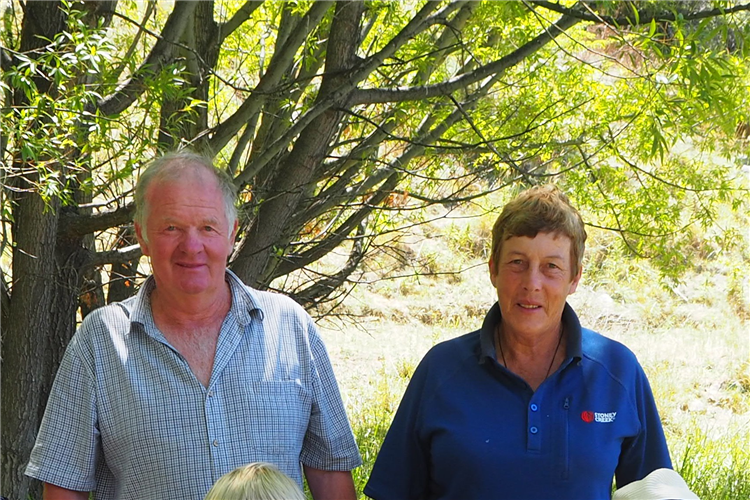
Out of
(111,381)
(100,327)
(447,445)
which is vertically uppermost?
(100,327)

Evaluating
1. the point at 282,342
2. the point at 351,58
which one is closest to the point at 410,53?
the point at 351,58

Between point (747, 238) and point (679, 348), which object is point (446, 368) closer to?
point (679, 348)

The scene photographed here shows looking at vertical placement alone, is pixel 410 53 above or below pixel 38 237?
above

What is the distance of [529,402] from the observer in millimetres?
2312

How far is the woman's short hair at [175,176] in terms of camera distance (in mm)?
2422

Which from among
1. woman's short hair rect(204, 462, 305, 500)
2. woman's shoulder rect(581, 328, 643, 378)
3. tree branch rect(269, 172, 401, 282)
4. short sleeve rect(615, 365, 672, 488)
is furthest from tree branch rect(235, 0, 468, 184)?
woman's short hair rect(204, 462, 305, 500)

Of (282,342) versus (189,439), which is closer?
(189,439)

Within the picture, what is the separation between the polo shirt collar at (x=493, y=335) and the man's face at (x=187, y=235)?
75 centimetres

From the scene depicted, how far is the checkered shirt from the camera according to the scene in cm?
229

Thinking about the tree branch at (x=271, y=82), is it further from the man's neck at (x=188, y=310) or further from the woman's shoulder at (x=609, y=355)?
the woman's shoulder at (x=609, y=355)

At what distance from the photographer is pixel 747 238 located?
12.7 m

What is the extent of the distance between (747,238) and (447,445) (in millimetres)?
11623

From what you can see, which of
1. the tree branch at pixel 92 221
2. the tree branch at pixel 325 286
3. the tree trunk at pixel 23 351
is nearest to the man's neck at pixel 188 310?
the tree branch at pixel 92 221

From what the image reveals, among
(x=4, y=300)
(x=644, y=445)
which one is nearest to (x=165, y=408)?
(x=644, y=445)
